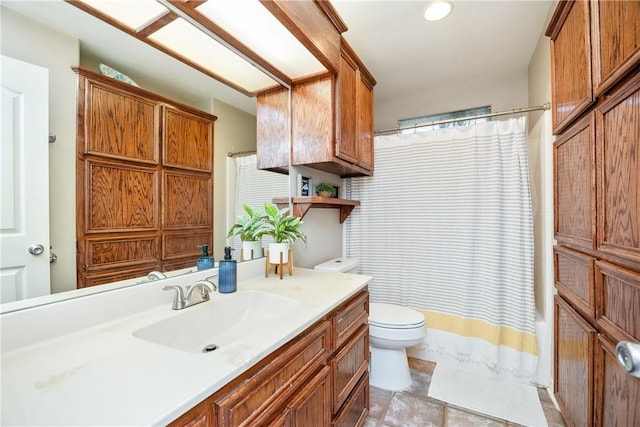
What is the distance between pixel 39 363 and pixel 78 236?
0.36 metres

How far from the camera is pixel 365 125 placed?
2.18 meters

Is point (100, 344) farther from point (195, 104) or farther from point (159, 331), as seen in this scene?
point (195, 104)

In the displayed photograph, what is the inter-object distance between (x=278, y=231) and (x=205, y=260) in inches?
16.9

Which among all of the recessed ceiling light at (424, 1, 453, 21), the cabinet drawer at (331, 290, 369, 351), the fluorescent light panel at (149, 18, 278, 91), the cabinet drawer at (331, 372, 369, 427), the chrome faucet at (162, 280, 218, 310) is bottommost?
the cabinet drawer at (331, 372, 369, 427)

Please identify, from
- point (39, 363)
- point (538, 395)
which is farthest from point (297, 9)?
point (538, 395)

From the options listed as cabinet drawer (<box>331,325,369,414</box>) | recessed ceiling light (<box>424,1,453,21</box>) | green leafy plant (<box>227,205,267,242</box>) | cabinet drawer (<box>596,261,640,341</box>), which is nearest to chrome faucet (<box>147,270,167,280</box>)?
green leafy plant (<box>227,205,267,242</box>)

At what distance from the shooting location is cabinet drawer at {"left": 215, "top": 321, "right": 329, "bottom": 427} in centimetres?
65

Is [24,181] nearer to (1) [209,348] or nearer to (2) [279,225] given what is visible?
(1) [209,348]

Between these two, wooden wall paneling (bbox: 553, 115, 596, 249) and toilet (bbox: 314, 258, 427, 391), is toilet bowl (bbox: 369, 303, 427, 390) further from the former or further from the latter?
wooden wall paneling (bbox: 553, 115, 596, 249)

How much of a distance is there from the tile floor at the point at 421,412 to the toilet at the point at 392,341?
68 mm

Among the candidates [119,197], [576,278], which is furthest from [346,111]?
[576,278]

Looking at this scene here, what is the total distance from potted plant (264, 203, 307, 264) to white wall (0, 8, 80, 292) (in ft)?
2.77

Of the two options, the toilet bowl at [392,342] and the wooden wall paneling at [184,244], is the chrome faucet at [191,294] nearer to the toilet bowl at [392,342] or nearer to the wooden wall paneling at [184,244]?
the wooden wall paneling at [184,244]

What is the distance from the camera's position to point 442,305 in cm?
216
